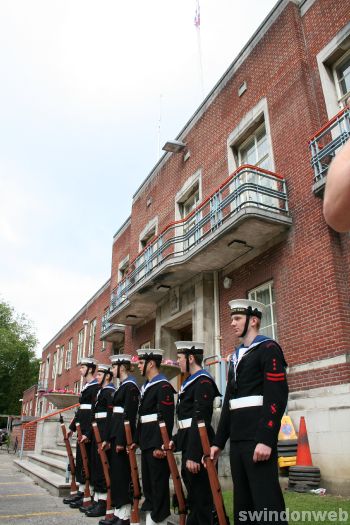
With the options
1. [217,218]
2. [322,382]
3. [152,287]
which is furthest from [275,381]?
[152,287]

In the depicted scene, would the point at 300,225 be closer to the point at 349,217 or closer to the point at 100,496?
the point at 100,496

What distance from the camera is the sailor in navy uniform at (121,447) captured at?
6168 millimetres

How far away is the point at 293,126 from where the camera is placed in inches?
400

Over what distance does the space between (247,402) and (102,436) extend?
431 centimetres

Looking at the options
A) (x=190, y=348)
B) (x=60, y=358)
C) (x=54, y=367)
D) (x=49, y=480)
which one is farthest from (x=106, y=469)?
(x=54, y=367)

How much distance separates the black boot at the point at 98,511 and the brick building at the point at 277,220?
3.54 metres

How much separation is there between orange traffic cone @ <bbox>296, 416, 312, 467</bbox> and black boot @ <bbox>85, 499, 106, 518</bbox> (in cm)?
319

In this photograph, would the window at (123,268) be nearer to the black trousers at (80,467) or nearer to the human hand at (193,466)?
the black trousers at (80,467)

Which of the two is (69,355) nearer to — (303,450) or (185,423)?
(303,450)

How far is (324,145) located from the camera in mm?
9297

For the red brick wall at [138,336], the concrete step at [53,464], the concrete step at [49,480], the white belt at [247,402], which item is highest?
the red brick wall at [138,336]

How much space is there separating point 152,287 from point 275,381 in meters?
10.1

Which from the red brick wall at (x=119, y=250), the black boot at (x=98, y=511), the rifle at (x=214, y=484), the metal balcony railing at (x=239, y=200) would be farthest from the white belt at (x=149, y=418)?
the red brick wall at (x=119, y=250)

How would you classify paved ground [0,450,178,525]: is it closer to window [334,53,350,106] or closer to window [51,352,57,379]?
window [334,53,350,106]
